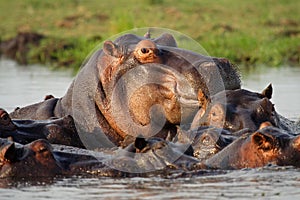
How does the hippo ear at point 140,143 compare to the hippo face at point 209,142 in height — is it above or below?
above

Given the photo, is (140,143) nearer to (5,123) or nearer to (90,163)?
(90,163)

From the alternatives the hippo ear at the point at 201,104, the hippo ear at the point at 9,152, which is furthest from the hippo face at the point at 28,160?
the hippo ear at the point at 201,104

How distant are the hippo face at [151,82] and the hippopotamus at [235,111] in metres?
0.13

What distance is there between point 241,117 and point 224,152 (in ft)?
3.00

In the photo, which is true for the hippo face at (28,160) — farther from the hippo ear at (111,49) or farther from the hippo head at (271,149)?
the hippo ear at (111,49)

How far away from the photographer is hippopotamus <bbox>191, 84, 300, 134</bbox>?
7777 mm

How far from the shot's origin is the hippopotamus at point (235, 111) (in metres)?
7.78

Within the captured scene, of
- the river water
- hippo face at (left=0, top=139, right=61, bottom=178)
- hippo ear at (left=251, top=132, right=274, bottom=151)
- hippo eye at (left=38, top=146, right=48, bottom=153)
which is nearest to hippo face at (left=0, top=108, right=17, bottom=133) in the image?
hippo face at (left=0, top=139, right=61, bottom=178)

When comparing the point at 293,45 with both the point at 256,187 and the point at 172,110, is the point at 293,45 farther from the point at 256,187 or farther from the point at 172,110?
the point at 256,187

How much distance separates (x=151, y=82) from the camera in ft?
27.1

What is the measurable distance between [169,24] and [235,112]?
1316 cm

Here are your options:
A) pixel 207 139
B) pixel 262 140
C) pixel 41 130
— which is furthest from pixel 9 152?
pixel 262 140

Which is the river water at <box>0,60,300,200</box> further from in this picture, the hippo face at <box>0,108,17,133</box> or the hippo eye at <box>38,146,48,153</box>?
the hippo face at <box>0,108,17,133</box>

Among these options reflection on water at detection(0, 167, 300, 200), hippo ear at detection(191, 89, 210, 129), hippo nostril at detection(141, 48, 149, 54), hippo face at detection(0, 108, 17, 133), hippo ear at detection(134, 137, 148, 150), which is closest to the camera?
reflection on water at detection(0, 167, 300, 200)
